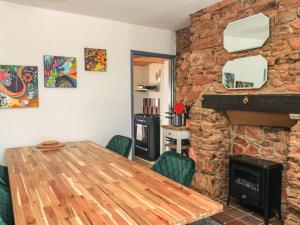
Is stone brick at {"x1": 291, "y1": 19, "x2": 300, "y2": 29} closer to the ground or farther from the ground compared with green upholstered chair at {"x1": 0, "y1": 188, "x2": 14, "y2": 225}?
farther from the ground

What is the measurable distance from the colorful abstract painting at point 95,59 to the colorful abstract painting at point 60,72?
18 cm

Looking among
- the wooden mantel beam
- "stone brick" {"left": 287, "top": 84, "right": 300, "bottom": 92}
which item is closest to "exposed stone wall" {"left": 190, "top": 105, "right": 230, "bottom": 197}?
the wooden mantel beam

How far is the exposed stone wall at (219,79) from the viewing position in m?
2.34

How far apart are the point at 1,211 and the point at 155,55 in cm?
320

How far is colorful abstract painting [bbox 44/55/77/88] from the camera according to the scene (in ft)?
10.4

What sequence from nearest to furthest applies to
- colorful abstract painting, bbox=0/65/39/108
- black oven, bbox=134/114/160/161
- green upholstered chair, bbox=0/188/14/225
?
green upholstered chair, bbox=0/188/14/225 → colorful abstract painting, bbox=0/65/39/108 → black oven, bbox=134/114/160/161

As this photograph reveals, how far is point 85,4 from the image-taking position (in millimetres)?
3000

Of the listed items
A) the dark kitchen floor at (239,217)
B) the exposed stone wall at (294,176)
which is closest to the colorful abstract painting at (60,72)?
the dark kitchen floor at (239,217)

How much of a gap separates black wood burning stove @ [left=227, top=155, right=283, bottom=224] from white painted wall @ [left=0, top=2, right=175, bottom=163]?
1.77 m

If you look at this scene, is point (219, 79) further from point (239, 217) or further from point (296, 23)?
point (239, 217)

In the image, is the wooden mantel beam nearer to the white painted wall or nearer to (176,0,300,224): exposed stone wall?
(176,0,300,224): exposed stone wall

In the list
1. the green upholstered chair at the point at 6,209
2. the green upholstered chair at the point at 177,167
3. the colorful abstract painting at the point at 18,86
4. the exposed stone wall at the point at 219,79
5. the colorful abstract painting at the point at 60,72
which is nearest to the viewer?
the green upholstered chair at the point at 6,209

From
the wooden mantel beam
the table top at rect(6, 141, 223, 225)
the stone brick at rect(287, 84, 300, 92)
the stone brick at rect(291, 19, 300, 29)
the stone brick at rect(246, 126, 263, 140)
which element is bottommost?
the table top at rect(6, 141, 223, 225)

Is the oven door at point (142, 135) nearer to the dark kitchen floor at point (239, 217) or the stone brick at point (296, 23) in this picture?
the dark kitchen floor at point (239, 217)
